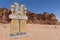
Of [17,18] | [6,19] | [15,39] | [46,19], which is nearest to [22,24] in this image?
[17,18]

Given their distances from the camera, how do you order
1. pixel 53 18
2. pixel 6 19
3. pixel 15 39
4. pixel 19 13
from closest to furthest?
pixel 15 39 < pixel 19 13 < pixel 6 19 < pixel 53 18

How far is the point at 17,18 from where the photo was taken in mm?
12727

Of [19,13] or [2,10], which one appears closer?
[19,13]

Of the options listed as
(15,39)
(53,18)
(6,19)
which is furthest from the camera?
(53,18)

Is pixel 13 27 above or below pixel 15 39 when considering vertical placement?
above

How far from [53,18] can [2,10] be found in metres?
26.2

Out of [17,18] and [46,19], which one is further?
[46,19]

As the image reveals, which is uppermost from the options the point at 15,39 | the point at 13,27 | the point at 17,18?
the point at 17,18

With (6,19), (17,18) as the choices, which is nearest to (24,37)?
(17,18)

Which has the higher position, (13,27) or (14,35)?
(13,27)

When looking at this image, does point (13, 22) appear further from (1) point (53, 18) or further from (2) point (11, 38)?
(1) point (53, 18)

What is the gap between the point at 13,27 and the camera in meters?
12.4

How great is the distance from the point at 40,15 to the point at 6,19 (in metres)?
18.8

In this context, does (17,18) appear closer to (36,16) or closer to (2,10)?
(2,10)
